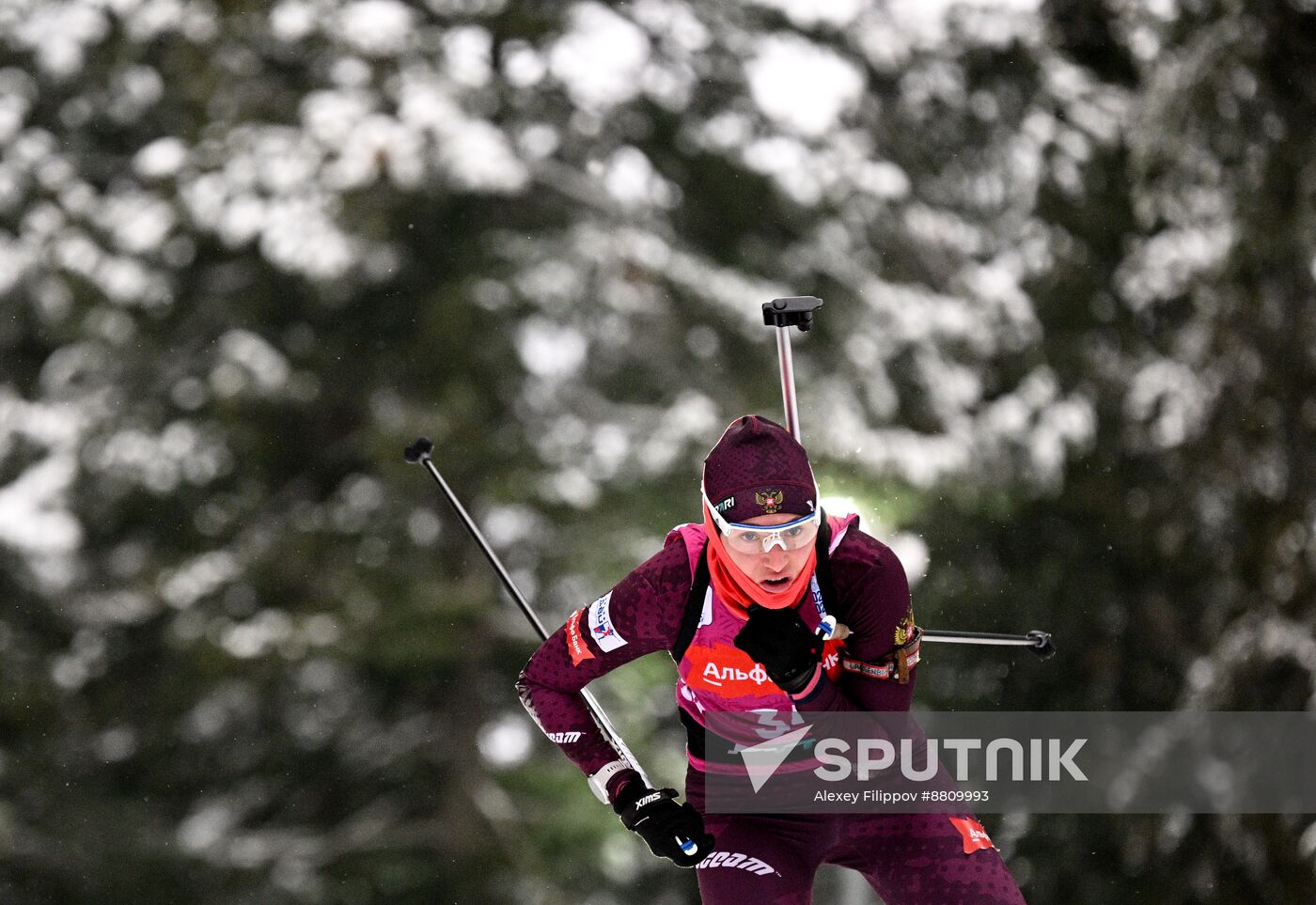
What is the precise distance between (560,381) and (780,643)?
16.0 ft

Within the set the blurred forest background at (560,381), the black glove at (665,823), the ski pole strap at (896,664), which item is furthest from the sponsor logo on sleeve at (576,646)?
the blurred forest background at (560,381)

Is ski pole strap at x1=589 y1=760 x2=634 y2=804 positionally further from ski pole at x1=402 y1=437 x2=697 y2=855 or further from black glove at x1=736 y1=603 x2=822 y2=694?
black glove at x1=736 y1=603 x2=822 y2=694

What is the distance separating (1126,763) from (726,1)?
181 inches

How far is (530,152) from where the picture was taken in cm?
729

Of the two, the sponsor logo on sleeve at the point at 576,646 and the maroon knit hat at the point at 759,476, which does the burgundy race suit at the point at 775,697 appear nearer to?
the sponsor logo on sleeve at the point at 576,646

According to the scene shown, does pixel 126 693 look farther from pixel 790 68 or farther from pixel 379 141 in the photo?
pixel 790 68

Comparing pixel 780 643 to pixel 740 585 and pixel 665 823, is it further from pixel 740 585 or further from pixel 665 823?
pixel 665 823

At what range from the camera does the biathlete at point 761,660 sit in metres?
2.19

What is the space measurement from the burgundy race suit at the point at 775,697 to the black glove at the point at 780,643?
0.09ft

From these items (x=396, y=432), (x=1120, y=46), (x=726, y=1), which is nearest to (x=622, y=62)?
(x=726, y=1)

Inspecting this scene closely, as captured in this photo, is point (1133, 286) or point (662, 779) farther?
point (1133, 286)

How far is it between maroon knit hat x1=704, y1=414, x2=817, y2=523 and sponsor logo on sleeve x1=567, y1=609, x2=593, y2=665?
352 mm

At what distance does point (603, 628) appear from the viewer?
2318 mm

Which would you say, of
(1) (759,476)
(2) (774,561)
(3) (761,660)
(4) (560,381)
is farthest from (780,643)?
(4) (560,381)
